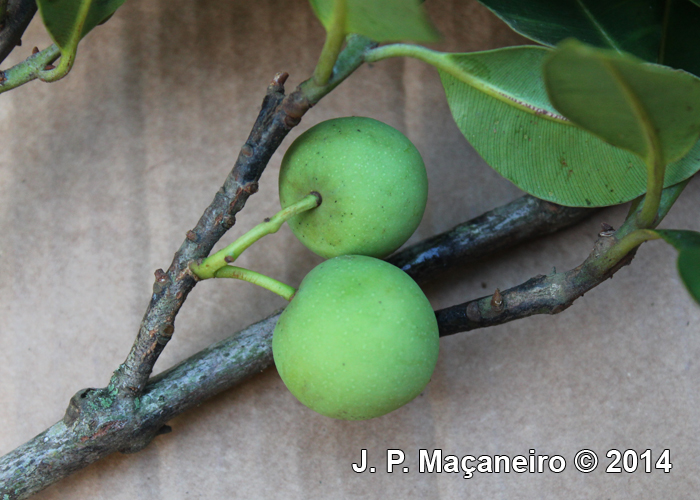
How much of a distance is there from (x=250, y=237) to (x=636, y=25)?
54 centimetres

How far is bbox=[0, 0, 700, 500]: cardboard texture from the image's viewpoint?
0.78m

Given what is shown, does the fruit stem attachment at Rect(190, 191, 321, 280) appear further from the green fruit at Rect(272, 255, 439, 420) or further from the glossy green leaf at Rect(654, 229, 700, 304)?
the glossy green leaf at Rect(654, 229, 700, 304)

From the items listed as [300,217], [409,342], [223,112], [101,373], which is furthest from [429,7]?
[101,373]

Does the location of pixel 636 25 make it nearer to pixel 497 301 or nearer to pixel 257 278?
pixel 497 301

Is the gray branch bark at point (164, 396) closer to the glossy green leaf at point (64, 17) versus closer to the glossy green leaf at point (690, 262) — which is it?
the glossy green leaf at point (690, 262)

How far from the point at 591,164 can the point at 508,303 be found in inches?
7.0

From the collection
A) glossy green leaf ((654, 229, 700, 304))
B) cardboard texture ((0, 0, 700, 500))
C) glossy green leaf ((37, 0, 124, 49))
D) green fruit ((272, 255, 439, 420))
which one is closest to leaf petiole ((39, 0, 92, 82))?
glossy green leaf ((37, 0, 124, 49))

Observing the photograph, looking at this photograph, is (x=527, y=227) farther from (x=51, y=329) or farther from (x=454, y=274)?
(x=51, y=329)

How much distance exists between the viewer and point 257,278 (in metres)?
0.58

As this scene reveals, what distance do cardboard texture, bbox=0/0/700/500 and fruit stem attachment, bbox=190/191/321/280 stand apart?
0.24m

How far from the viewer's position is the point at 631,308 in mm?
799

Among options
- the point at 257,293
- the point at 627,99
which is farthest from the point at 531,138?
the point at 257,293

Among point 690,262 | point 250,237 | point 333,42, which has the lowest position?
point 690,262

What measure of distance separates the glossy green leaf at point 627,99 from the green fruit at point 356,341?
23 centimetres
